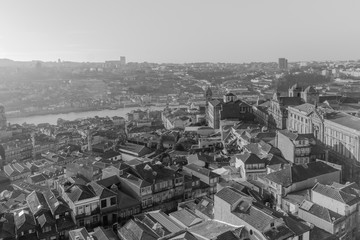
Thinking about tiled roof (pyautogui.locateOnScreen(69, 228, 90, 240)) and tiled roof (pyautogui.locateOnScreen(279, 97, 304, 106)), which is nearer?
tiled roof (pyautogui.locateOnScreen(69, 228, 90, 240))

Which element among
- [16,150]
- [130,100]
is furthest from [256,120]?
[130,100]

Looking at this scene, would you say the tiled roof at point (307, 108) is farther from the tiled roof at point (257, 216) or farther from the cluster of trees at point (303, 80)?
the cluster of trees at point (303, 80)

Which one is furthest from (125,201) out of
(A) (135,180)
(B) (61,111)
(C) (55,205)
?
(B) (61,111)

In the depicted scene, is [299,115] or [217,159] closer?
[217,159]

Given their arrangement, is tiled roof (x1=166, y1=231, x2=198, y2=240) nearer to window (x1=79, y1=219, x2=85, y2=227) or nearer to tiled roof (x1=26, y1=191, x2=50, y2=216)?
window (x1=79, y1=219, x2=85, y2=227)

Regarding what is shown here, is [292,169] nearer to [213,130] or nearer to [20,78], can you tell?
[213,130]

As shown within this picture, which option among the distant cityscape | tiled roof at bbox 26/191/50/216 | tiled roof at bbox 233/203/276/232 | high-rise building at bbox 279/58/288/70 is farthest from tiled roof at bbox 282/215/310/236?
high-rise building at bbox 279/58/288/70

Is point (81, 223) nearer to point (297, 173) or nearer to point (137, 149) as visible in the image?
point (297, 173)

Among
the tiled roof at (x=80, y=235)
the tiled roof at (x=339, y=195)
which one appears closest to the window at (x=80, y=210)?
the tiled roof at (x=80, y=235)
